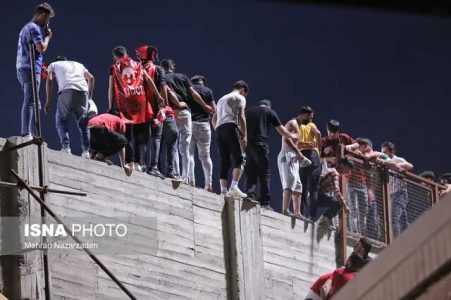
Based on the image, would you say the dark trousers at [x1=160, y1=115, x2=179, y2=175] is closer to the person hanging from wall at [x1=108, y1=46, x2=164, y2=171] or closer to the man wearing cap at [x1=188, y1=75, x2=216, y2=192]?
the person hanging from wall at [x1=108, y1=46, x2=164, y2=171]

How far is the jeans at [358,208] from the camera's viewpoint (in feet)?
56.2

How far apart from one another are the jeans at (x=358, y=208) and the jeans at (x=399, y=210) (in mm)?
508

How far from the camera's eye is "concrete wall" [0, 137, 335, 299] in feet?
43.0

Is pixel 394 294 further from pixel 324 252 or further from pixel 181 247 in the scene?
pixel 324 252

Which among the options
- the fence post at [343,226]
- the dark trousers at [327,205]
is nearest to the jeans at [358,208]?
the fence post at [343,226]

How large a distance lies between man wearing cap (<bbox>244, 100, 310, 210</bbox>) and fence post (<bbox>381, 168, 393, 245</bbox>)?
2382 millimetres

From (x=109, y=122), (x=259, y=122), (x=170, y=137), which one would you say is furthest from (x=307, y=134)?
(x=109, y=122)

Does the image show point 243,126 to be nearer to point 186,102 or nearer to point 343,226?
point 186,102

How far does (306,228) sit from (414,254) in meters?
12.3

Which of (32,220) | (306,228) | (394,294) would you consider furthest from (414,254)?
(306,228)

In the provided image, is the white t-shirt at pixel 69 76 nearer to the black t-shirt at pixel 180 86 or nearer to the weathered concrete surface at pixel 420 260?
the black t-shirt at pixel 180 86

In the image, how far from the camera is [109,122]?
13.6 metres

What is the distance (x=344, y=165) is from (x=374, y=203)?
40.8 inches

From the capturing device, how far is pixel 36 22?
43.9ft
